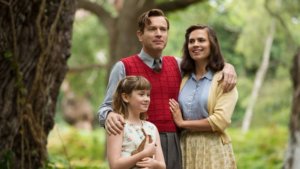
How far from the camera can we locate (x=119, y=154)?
3771mm

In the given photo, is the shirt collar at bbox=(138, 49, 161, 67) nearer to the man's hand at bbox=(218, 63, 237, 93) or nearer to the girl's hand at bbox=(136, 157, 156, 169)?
the man's hand at bbox=(218, 63, 237, 93)

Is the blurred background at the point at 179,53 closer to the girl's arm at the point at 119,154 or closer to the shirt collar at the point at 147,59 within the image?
the shirt collar at the point at 147,59

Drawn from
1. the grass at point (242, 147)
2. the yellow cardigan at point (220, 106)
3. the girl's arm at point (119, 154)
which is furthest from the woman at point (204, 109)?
the grass at point (242, 147)

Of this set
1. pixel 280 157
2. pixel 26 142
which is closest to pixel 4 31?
pixel 26 142

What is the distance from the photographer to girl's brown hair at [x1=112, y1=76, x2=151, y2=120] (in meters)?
3.82

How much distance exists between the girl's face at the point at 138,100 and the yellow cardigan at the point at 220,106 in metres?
0.49

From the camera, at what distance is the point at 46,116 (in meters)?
6.17

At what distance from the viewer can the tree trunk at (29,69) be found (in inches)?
217

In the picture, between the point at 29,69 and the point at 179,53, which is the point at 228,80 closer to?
the point at 29,69

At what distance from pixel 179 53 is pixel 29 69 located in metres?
13.9

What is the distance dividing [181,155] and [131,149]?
0.53 m

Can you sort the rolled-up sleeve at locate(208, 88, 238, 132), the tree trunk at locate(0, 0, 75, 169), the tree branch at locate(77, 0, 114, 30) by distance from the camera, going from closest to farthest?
the rolled-up sleeve at locate(208, 88, 238, 132) < the tree trunk at locate(0, 0, 75, 169) < the tree branch at locate(77, 0, 114, 30)

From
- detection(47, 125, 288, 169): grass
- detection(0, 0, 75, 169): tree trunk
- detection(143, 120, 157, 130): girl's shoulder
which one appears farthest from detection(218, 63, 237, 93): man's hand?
detection(47, 125, 288, 169): grass

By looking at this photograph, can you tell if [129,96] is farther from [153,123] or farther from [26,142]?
[26,142]
